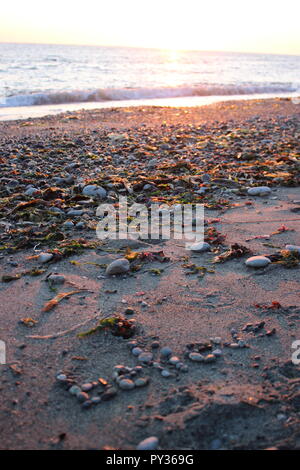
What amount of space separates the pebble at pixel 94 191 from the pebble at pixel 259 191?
5.53 feet

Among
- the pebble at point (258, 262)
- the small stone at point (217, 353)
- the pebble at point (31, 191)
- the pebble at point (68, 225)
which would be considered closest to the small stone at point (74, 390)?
the small stone at point (217, 353)

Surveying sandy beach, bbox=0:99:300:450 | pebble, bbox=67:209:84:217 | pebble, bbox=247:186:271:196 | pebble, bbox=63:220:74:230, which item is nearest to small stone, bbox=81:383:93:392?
sandy beach, bbox=0:99:300:450

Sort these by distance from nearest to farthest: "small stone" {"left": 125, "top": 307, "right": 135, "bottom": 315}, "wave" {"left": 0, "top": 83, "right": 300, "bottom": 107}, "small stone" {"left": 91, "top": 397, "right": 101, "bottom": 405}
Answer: "small stone" {"left": 91, "top": 397, "right": 101, "bottom": 405}
"small stone" {"left": 125, "top": 307, "right": 135, "bottom": 315}
"wave" {"left": 0, "top": 83, "right": 300, "bottom": 107}

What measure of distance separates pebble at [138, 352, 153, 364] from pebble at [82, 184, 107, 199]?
2843 mm

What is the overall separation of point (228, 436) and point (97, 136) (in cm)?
749

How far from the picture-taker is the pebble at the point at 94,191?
4.83 metres

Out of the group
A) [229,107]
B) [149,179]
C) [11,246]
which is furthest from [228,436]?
[229,107]

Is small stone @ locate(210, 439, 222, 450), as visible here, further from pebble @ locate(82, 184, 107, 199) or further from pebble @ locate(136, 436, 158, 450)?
pebble @ locate(82, 184, 107, 199)

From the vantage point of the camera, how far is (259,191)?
4879mm

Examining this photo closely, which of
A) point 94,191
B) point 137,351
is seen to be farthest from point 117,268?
point 94,191

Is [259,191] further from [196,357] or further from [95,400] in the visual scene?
[95,400]

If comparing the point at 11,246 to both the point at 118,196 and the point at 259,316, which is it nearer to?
the point at 118,196

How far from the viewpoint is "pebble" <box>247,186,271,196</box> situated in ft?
16.0

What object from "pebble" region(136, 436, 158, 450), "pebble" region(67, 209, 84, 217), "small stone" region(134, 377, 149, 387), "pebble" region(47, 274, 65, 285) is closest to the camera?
"pebble" region(136, 436, 158, 450)
